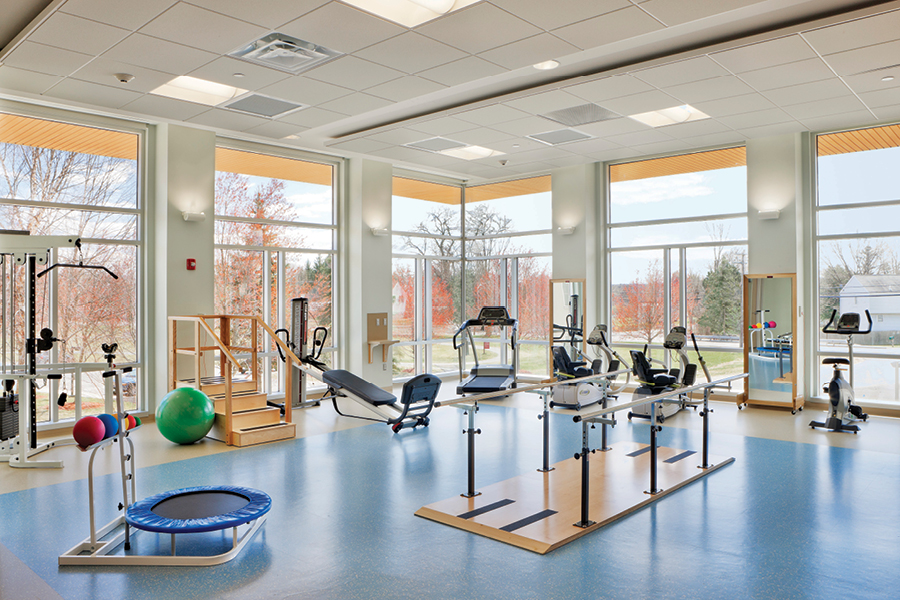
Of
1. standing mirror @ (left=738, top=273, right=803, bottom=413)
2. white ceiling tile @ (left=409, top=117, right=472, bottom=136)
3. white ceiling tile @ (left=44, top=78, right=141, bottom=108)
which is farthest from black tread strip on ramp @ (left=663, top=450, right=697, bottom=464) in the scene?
white ceiling tile @ (left=44, top=78, right=141, bottom=108)

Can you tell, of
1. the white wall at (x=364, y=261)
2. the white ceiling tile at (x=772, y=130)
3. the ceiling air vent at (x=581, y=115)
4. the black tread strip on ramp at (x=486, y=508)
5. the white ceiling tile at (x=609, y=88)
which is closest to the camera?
the black tread strip on ramp at (x=486, y=508)

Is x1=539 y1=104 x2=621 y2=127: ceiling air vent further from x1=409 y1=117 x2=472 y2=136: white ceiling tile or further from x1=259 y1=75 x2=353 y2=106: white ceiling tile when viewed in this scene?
x1=259 y1=75 x2=353 y2=106: white ceiling tile

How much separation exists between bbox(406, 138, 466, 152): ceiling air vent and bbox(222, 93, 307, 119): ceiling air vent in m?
2.11

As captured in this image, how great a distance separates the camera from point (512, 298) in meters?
11.5

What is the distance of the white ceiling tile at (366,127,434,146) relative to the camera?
27.3 ft

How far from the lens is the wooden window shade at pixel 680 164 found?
922cm

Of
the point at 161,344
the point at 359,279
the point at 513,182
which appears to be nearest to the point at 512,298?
the point at 513,182

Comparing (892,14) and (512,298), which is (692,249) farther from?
(892,14)

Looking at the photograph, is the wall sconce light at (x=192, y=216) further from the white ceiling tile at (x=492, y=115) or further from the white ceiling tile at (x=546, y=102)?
the white ceiling tile at (x=546, y=102)

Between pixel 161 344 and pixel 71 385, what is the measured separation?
3.45 ft

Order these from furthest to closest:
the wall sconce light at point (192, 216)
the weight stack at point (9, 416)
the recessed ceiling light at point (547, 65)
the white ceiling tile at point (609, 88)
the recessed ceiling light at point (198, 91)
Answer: the wall sconce light at point (192, 216) < the recessed ceiling light at point (198, 91) < the white ceiling tile at point (609, 88) < the recessed ceiling light at point (547, 65) < the weight stack at point (9, 416)

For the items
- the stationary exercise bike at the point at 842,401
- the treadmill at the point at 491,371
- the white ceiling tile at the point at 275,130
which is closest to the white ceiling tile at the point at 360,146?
the white ceiling tile at the point at 275,130

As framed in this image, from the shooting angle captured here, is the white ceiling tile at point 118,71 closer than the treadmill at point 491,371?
Yes

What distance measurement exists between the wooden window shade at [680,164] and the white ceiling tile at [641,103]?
8.56 ft
